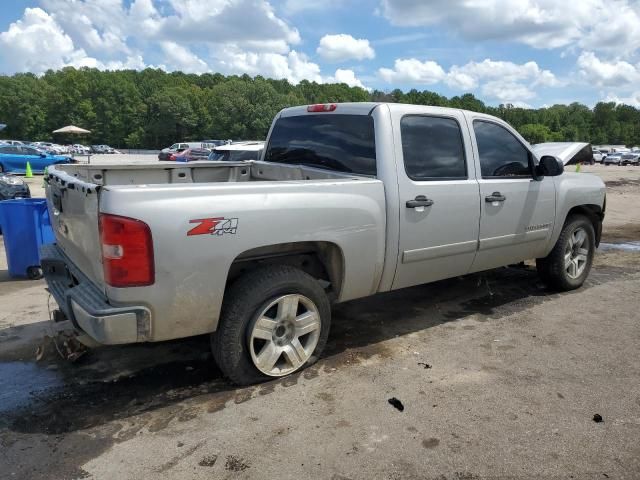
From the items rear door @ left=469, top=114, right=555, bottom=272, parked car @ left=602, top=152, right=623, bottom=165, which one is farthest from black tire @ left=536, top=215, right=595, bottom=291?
parked car @ left=602, top=152, right=623, bottom=165

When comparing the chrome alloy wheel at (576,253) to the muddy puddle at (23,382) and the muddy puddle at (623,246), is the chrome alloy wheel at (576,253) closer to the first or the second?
the muddy puddle at (623,246)

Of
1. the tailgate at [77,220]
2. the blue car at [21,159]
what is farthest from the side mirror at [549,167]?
the blue car at [21,159]

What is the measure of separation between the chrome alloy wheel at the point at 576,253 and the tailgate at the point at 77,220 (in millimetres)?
4657

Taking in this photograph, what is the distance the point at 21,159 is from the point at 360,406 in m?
27.5

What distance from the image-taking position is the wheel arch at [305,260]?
346cm

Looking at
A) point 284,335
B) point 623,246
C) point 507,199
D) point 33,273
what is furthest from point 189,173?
point 623,246

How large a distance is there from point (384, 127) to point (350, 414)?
208 cm

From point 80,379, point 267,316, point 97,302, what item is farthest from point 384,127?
point 80,379

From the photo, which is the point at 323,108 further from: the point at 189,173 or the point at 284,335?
the point at 284,335

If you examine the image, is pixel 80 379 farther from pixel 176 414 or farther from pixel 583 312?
pixel 583 312

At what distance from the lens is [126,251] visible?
9.31ft

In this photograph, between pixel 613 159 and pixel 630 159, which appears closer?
pixel 630 159

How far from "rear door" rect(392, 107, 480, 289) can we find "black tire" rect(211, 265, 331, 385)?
3.14 feet

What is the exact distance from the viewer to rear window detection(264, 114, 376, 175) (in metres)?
4.07
